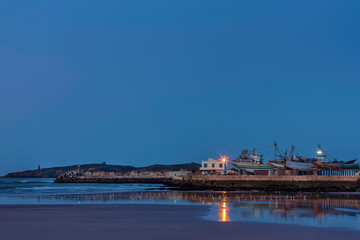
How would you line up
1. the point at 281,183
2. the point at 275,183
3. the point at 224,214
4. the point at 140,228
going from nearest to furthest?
1. the point at 140,228
2. the point at 224,214
3. the point at 281,183
4. the point at 275,183

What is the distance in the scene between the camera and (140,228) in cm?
2822

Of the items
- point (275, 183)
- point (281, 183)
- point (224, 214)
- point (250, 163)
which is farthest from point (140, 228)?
point (250, 163)

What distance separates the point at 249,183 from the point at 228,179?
4455mm

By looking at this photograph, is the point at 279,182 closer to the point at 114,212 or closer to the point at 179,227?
the point at 114,212

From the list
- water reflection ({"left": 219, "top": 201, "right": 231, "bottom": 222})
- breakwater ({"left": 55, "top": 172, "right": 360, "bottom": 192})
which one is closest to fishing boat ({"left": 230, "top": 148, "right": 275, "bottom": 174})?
breakwater ({"left": 55, "top": 172, "right": 360, "bottom": 192})

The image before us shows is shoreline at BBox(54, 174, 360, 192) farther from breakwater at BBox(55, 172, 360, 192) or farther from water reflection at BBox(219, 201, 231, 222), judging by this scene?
water reflection at BBox(219, 201, 231, 222)

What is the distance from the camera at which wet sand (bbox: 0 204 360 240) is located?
25.2 m

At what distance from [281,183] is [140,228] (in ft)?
175

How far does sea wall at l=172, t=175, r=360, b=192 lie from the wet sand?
4284 centimetres

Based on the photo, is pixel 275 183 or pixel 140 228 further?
pixel 275 183

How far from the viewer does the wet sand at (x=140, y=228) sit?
993 inches

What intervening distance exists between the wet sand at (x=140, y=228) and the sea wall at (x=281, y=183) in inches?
1686

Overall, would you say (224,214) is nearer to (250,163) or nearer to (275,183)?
(275,183)

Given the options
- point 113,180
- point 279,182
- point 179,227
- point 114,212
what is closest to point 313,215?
point 179,227
